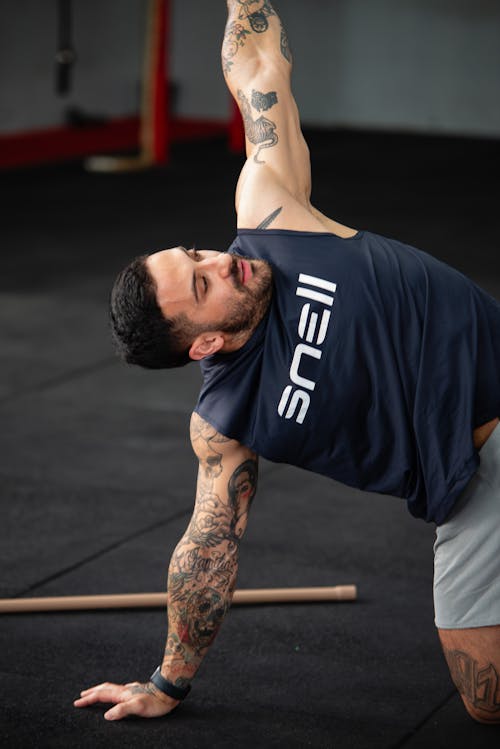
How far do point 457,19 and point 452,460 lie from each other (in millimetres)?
8754

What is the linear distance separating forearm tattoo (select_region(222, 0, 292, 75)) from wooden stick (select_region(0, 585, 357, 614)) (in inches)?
53.0

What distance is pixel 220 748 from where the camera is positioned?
8.51 ft

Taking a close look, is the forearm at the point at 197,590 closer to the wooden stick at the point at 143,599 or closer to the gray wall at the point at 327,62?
the wooden stick at the point at 143,599

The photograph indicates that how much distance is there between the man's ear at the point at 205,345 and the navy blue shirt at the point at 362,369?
0.19 feet

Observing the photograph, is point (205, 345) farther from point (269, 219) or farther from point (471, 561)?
point (471, 561)

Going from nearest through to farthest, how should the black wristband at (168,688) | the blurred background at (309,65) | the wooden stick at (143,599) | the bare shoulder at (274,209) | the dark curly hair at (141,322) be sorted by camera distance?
1. the dark curly hair at (141,322)
2. the bare shoulder at (274,209)
3. the black wristband at (168,688)
4. the wooden stick at (143,599)
5. the blurred background at (309,65)

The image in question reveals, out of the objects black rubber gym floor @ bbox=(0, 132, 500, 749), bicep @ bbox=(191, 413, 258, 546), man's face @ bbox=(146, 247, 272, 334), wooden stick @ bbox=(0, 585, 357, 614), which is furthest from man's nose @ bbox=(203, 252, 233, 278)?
wooden stick @ bbox=(0, 585, 357, 614)

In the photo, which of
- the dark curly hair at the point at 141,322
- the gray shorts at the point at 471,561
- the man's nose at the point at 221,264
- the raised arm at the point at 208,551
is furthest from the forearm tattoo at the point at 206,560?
the gray shorts at the point at 471,561

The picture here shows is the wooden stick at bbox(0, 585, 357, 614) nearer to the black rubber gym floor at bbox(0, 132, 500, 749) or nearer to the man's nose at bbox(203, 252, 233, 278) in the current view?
the black rubber gym floor at bbox(0, 132, 500, 749)

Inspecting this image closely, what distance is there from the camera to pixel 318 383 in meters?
2.46

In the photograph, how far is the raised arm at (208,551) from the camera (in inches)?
102

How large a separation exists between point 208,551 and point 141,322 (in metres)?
0.53

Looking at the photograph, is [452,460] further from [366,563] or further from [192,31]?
[192,31]

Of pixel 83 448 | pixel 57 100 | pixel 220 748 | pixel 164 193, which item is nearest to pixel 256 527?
pixel 83 448
